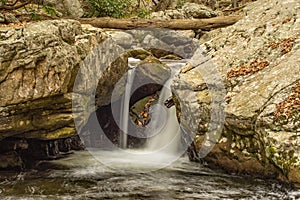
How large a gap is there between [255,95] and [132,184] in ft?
9.68

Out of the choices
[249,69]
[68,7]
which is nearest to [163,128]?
[249,69]

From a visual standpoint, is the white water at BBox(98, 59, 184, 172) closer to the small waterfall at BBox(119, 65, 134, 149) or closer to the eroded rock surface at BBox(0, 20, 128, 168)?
the small waterfall at BBox(119, 65, 134, 149)

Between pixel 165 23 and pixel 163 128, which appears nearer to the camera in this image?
pixel 163 128

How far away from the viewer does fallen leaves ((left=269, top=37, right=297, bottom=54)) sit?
24.7 feet

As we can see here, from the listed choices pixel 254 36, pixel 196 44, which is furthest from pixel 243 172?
pixel 196 44

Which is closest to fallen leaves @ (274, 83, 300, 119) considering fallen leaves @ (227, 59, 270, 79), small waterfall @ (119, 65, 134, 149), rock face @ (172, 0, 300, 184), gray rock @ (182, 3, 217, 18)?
rock face @ (172, 0, 300, 184)

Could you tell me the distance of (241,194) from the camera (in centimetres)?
561

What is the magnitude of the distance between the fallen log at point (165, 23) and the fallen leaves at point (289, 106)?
9128mm

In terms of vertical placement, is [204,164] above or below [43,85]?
below

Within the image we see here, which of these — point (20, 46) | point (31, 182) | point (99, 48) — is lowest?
point (31, 182)

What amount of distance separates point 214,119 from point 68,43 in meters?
3.37

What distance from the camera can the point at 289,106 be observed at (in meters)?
5.97

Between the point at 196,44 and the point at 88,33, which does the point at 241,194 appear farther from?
the point at 196,44

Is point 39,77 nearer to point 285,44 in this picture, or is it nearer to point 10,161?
point 10,161
